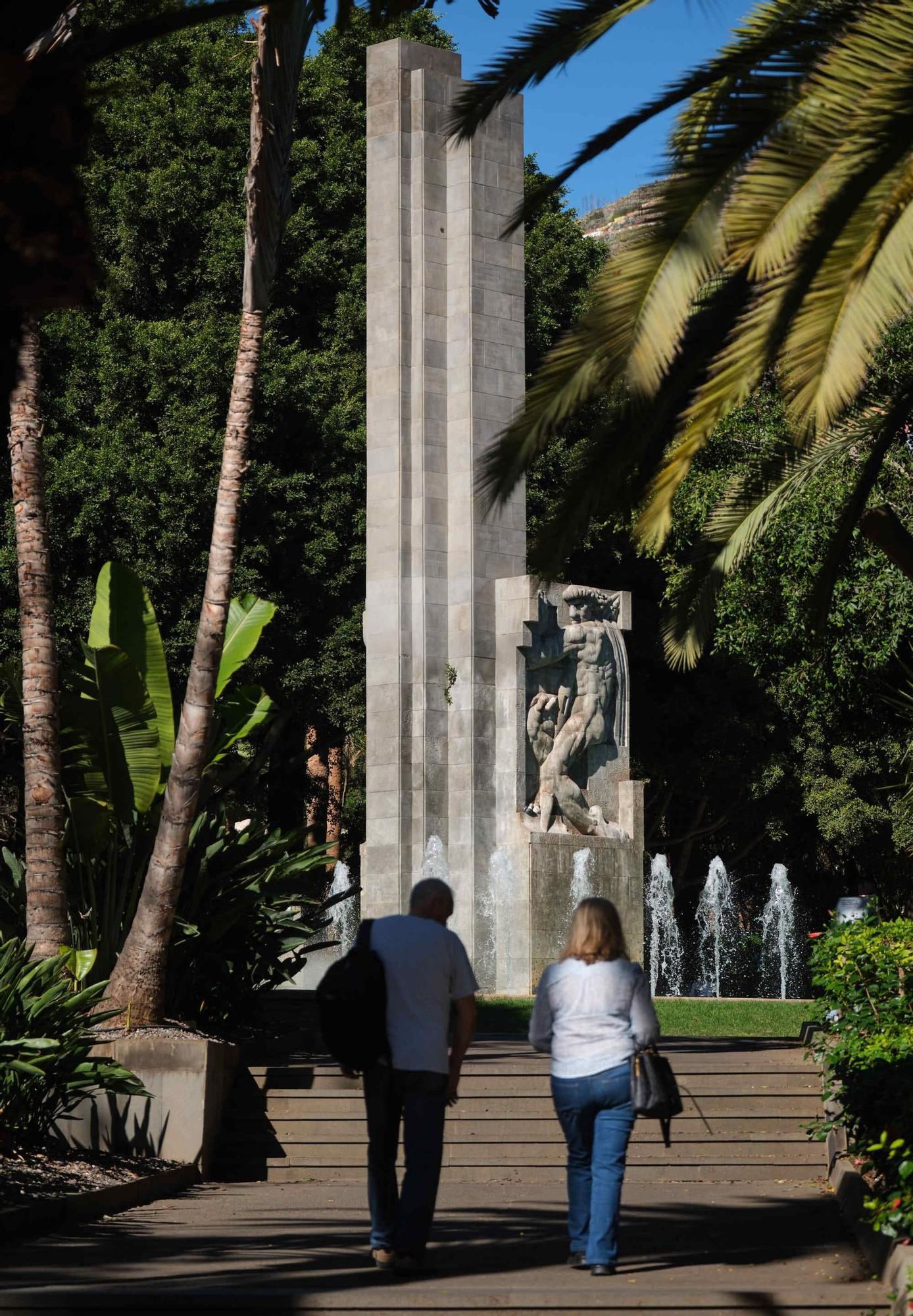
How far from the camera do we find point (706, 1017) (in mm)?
20500

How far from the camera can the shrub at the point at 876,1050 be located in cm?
808

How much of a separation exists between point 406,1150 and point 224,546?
7.11m

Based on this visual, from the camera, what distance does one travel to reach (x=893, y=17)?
8.31 metres

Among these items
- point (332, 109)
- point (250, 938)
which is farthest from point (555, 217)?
point (250, 938)

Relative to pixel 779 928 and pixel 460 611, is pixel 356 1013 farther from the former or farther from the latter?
pixel 779 928

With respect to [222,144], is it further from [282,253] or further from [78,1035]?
[78,1035]

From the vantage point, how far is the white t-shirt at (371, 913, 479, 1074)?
787cm

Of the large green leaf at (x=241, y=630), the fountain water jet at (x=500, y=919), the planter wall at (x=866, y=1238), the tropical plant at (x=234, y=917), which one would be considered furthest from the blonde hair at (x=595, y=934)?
the fountain water jet at (x=500, y=919)

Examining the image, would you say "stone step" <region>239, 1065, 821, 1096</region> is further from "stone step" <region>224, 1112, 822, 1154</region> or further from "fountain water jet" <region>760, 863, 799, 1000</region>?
"fountain water jet" <region>760, 863, 799, 1000</region>

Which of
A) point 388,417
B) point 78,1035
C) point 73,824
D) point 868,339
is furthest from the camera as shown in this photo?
point 388,417

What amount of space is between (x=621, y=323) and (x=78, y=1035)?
5879 mm

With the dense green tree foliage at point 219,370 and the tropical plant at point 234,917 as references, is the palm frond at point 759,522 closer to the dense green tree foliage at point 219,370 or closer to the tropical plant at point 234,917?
the tropical plant at point 234,917

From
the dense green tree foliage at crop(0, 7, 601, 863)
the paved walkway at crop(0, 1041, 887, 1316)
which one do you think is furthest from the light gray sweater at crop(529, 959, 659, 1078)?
the dense green tree foliage at crop(0, 7, 601, 863)

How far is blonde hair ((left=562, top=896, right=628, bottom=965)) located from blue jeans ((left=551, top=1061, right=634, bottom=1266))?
464 mm
